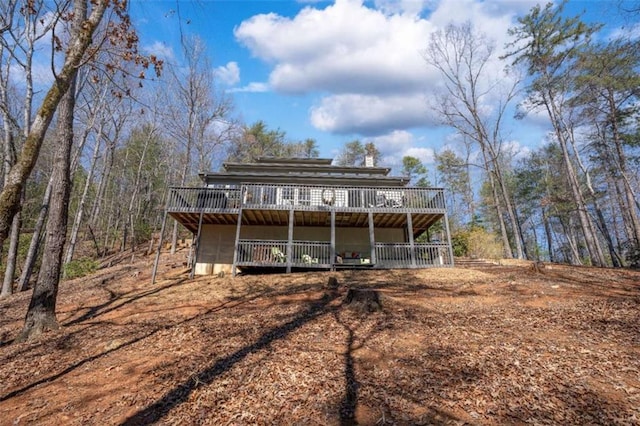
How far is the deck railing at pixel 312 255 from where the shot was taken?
11.8 meters

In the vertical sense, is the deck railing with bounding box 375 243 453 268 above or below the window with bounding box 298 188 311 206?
below

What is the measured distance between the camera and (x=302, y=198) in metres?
13.1

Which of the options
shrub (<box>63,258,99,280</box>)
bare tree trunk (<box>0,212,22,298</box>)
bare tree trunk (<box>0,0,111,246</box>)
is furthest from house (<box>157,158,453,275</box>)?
bare tree trunk (<box>0,0,111,246</box>)

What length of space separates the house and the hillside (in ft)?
13.6

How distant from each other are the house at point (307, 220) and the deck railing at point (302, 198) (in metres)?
0.04

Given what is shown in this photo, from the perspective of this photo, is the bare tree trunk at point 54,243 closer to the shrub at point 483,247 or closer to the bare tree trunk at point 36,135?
the bare tree trunk at point 36,135

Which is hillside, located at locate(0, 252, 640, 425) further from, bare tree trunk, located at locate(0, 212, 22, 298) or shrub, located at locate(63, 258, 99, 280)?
shrub, located at locate(63, 258, 99, 280)

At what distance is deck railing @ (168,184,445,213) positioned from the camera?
1187 cm

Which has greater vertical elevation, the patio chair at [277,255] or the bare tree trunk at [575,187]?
the bare tree trunk at [575,187]

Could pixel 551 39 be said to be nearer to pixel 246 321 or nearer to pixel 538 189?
pixel 538 189

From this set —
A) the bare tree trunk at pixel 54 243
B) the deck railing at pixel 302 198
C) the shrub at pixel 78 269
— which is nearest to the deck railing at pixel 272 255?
the deck railing at pixel 302 198

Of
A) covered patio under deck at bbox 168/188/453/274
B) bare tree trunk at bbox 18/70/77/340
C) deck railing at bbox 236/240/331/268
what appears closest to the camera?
bare tree trunk at bbox 18/70/77/340

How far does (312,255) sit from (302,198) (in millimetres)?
2610

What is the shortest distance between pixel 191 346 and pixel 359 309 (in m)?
3.35
